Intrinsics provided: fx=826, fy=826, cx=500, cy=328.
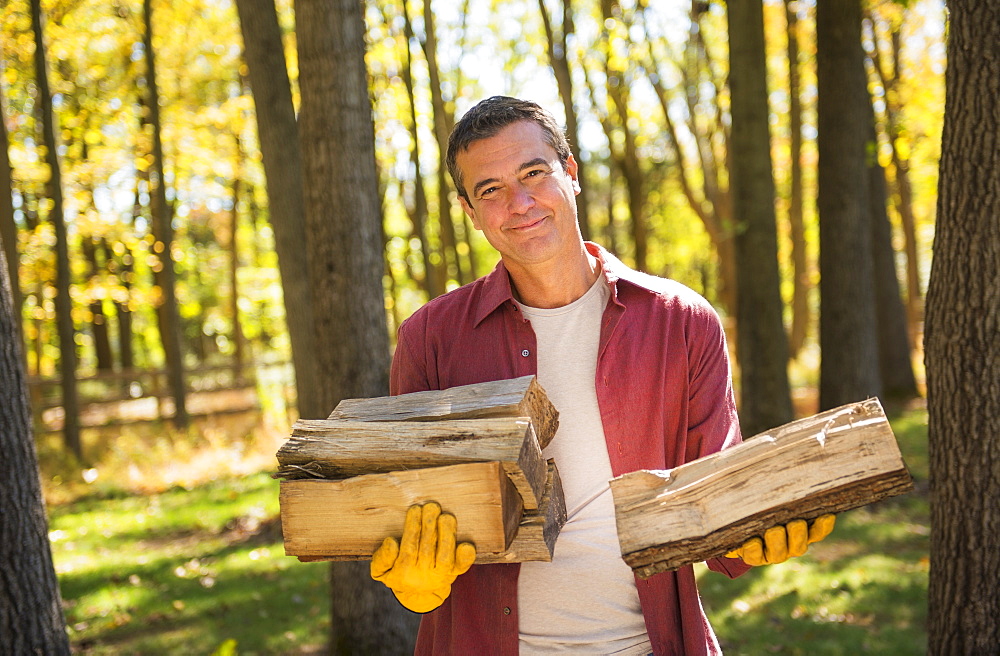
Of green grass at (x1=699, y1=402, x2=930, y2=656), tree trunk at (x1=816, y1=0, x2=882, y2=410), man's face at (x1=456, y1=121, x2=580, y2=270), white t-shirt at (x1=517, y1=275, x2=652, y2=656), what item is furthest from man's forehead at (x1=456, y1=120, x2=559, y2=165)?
tree trunk at (x1=816, y1=0, x2=882, y2=410)

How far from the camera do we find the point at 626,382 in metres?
2.18

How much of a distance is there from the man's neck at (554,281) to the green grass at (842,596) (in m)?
3.62

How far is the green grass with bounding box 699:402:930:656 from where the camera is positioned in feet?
16.7

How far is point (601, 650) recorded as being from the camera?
6.66 feet

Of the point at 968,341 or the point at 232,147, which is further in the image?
the point at 232,147

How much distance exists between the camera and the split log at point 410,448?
184 cm

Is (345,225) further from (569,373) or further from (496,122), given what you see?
(569,373)

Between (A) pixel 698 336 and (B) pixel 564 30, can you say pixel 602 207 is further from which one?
(A) pixel 698 336

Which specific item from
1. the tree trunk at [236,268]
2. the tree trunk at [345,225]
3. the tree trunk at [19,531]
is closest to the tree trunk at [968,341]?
the tree trunk at [345,225]

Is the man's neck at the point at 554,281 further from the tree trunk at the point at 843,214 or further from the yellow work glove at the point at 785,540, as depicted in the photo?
the tree trunk at the point at 843,214

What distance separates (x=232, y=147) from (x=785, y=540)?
16836mm

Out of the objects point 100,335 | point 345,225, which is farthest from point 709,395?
point 100,335

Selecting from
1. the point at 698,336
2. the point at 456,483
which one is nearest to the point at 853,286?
the point at 698,336

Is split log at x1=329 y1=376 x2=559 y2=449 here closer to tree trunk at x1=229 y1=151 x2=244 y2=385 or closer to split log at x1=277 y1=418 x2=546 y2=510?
split log at x1=277 y1=418 x2=546 y2=510
